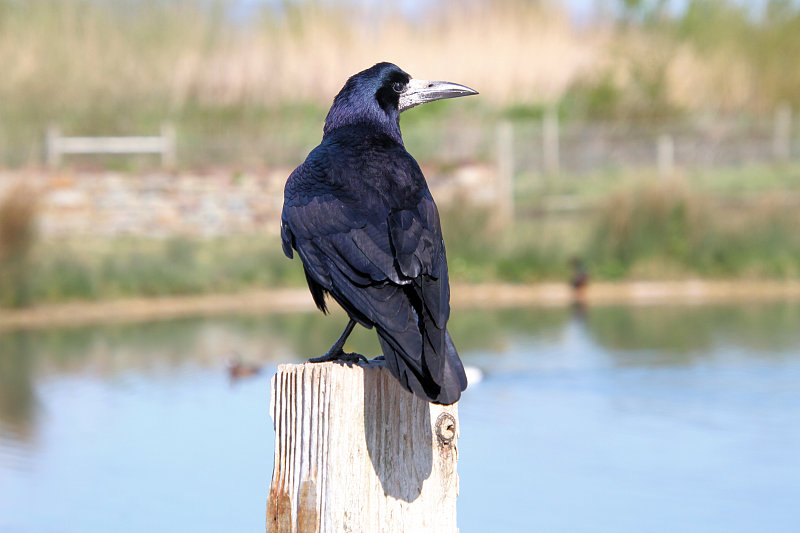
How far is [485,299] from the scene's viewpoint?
36.7 feet

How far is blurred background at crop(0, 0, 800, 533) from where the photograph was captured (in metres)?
5.83

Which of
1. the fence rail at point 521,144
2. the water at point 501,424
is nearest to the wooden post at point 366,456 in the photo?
the water at point 501,424

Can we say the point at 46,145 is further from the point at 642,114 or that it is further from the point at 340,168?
the point at 340,168

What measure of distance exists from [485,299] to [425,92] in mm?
8024

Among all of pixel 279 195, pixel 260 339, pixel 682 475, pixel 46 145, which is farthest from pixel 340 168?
pixel 46 145

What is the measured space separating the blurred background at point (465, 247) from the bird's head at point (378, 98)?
8.41 ft

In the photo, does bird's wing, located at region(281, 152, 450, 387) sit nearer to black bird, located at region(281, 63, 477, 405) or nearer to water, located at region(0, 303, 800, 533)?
black bird, located at region(281, 63, 477, 405)

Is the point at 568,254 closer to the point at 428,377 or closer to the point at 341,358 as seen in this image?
the point at 341,358

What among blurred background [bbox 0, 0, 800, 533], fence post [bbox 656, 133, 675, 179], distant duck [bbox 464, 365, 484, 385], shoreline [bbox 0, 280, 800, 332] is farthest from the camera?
fence post [bbox 656, 133, 675, 179]

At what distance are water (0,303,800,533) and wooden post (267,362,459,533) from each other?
2904 millimetres

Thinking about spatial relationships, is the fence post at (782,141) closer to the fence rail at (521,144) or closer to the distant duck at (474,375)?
the fence rail at (521,144)

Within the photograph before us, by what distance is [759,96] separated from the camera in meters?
23.8

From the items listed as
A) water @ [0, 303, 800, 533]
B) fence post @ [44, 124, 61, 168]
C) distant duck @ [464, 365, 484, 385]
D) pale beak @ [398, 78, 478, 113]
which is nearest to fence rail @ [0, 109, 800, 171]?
fence post @ [44, 124, 61, 168]

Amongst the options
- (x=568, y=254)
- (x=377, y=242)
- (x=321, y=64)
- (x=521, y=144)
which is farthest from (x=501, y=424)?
(x=321, y=64)
